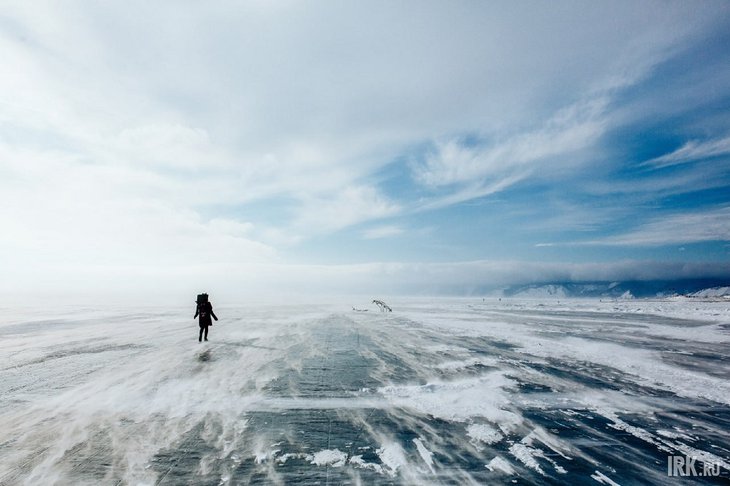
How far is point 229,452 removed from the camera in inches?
208

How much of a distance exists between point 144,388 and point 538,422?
9.56m

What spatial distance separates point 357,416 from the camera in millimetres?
6891

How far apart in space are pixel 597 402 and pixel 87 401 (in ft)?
39.4

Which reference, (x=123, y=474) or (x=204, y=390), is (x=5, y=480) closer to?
(x=123, y=474)

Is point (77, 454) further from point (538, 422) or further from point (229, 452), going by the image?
point (538, 422)

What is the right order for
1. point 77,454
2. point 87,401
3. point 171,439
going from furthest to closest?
point 87,401
point 171,439
point 77,454

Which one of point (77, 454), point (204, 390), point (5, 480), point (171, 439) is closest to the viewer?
point (5, 480)

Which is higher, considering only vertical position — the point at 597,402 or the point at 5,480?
the point at 5,480

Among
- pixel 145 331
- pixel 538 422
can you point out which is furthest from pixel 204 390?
pixel 145 331

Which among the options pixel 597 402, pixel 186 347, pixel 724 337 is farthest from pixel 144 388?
pixel 724 337

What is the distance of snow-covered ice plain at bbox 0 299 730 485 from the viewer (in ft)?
15.7

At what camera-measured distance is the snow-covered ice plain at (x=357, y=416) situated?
479cm

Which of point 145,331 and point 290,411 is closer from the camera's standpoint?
point 290,411

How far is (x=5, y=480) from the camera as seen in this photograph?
15.0 feet
